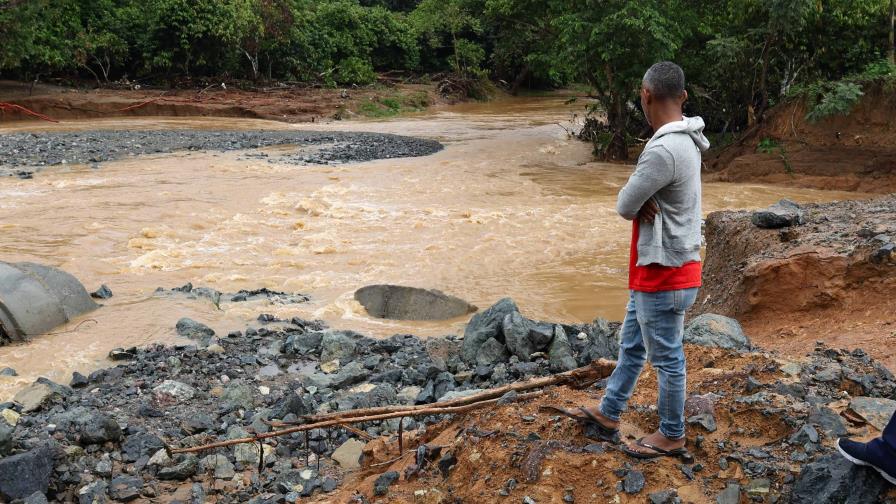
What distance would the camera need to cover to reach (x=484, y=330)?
246 inches

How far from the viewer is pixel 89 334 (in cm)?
738

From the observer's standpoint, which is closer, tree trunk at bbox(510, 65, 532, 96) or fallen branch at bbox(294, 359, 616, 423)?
fallen branch at bbox(294, 359, 616, 423)

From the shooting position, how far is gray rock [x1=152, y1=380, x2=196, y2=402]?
17.9 ft

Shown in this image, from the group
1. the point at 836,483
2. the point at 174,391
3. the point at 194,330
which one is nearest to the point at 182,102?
the point at 194,330

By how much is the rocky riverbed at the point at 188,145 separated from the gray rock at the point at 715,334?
14429 millimetres

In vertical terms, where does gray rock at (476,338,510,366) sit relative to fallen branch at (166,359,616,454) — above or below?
below

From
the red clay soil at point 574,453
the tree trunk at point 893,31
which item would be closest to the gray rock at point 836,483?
the red clay soil at point 574,453

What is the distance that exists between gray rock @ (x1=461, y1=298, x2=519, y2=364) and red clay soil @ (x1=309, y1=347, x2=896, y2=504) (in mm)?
2075

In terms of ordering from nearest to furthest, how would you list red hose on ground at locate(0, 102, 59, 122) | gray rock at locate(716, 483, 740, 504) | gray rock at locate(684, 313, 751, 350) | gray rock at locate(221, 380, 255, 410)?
gray rock at locate(716, 483, 740, 504) < gray rock at locate(684, 313, 751, 350) < gray rock at locate(221, 380, 255, 410) < red hose on ground at locate(0, 102, 59, 122)

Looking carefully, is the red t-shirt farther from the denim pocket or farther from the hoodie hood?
the hoodie hood

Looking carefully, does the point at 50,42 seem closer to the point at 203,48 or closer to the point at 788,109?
the point at 203,48

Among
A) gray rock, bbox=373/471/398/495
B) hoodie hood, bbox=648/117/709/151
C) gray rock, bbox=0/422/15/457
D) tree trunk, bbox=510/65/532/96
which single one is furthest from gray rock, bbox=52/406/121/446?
tree trunk, bbox=510/65/532/96

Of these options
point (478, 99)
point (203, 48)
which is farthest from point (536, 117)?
point (203, 48)

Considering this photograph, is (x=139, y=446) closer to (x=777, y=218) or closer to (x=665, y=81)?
(x=665, y=81)
